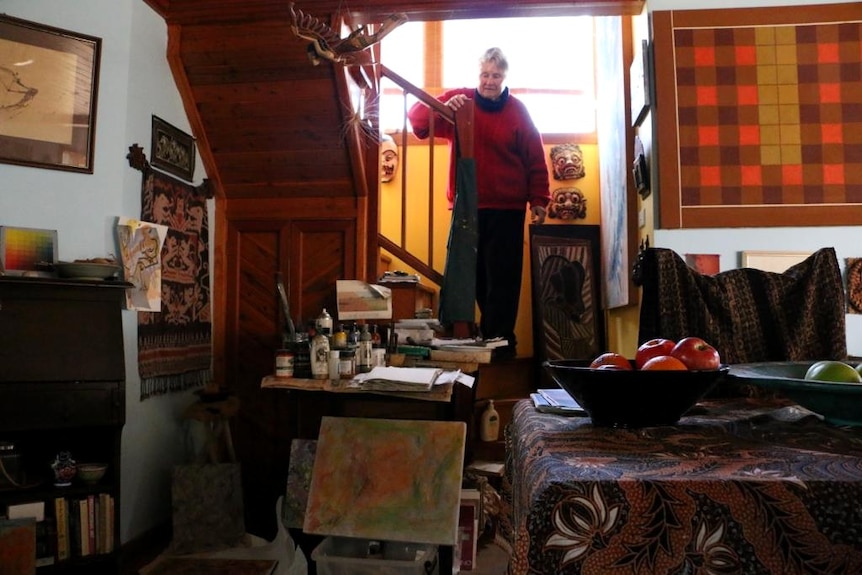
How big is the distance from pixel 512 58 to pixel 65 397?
4.46 m

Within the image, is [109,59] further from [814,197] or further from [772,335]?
[814,197]

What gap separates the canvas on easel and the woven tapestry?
1.17 meters

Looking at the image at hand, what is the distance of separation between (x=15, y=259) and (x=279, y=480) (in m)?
1.97

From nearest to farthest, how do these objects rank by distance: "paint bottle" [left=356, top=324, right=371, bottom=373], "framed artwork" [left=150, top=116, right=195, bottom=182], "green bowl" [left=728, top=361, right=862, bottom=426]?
"green bowl" [left=728, top=361, right=862, bottom=426], "paint bottle" [left=356, top=324, right=371, bottom=373], "framed artwork" [left=150, top=116, right=195, bottom=182]

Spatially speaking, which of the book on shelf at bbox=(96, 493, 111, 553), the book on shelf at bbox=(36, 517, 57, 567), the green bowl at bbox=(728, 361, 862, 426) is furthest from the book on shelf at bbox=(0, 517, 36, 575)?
the green bowl at bbox=(728, 361, 862, 426)

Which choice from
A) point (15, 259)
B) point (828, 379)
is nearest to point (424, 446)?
point (828, 379)

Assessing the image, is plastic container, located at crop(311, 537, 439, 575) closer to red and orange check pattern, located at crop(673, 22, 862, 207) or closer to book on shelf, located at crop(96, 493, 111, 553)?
book on shelf, located at crop(96, 493, 111, 553)

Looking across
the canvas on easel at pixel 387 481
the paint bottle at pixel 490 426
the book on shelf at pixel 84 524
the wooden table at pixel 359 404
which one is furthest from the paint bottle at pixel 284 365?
the paint bottle at pixel 490 426

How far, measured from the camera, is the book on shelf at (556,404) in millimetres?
1087

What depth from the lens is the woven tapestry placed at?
3066 millimetres

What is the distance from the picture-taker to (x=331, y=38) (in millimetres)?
3066

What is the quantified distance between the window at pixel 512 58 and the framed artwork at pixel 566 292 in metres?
1.21

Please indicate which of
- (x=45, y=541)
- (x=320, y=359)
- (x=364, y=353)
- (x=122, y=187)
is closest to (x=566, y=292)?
(x=364, y=353)

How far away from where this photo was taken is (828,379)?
3.11ft
